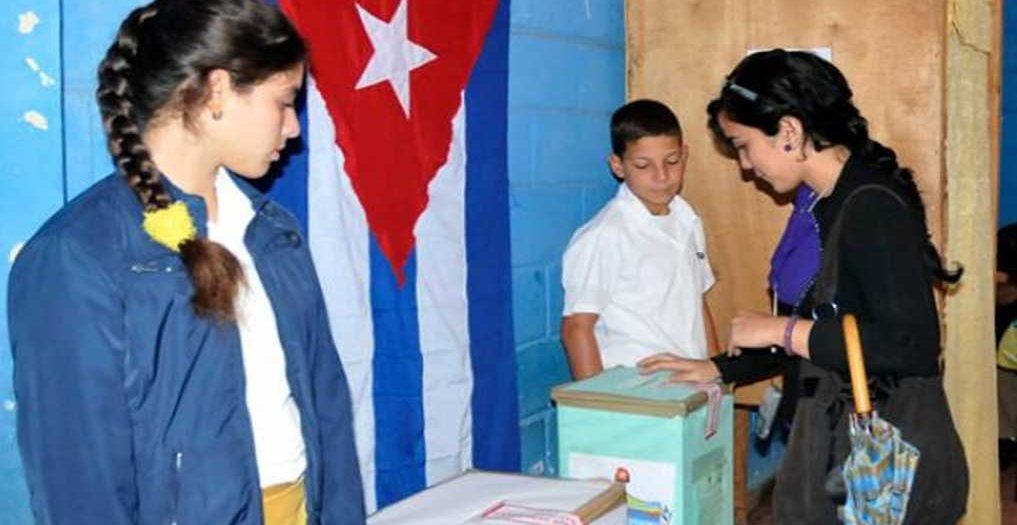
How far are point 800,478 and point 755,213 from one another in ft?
4.15

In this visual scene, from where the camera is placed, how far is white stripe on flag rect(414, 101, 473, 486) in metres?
2.31

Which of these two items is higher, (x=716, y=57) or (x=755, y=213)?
(x=716, y=57)

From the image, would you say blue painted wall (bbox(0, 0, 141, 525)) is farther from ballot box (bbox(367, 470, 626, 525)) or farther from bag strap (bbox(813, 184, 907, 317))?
bag strap (bbox(813, 184, 907, 317))

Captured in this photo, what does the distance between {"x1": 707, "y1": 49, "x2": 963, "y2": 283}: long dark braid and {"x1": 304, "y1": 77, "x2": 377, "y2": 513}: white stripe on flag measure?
0.74 metres

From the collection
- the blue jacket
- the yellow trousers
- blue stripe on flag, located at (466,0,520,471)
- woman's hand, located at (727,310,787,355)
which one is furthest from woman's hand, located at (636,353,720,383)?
Answer: the blue jacket

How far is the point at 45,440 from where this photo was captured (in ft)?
4.07

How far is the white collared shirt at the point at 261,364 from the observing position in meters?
1.44

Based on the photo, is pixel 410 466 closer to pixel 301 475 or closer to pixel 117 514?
pixel 301 475

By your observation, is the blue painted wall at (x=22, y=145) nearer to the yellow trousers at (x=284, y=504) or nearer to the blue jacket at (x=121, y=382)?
the blue jacket at (x=121, y=382)

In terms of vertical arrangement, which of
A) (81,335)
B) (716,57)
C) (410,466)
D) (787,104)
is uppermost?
(716,57)

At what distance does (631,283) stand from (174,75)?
1.58m

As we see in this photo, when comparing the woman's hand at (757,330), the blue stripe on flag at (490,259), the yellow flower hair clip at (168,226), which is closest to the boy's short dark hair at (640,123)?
the blue stripe on flag at (490,259)

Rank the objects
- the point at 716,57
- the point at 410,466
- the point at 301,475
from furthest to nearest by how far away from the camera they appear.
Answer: the point at 716,57 → the point at 410,466 → the point at 301,475

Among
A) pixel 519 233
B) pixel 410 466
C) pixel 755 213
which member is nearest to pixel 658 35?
pixel 755 213
